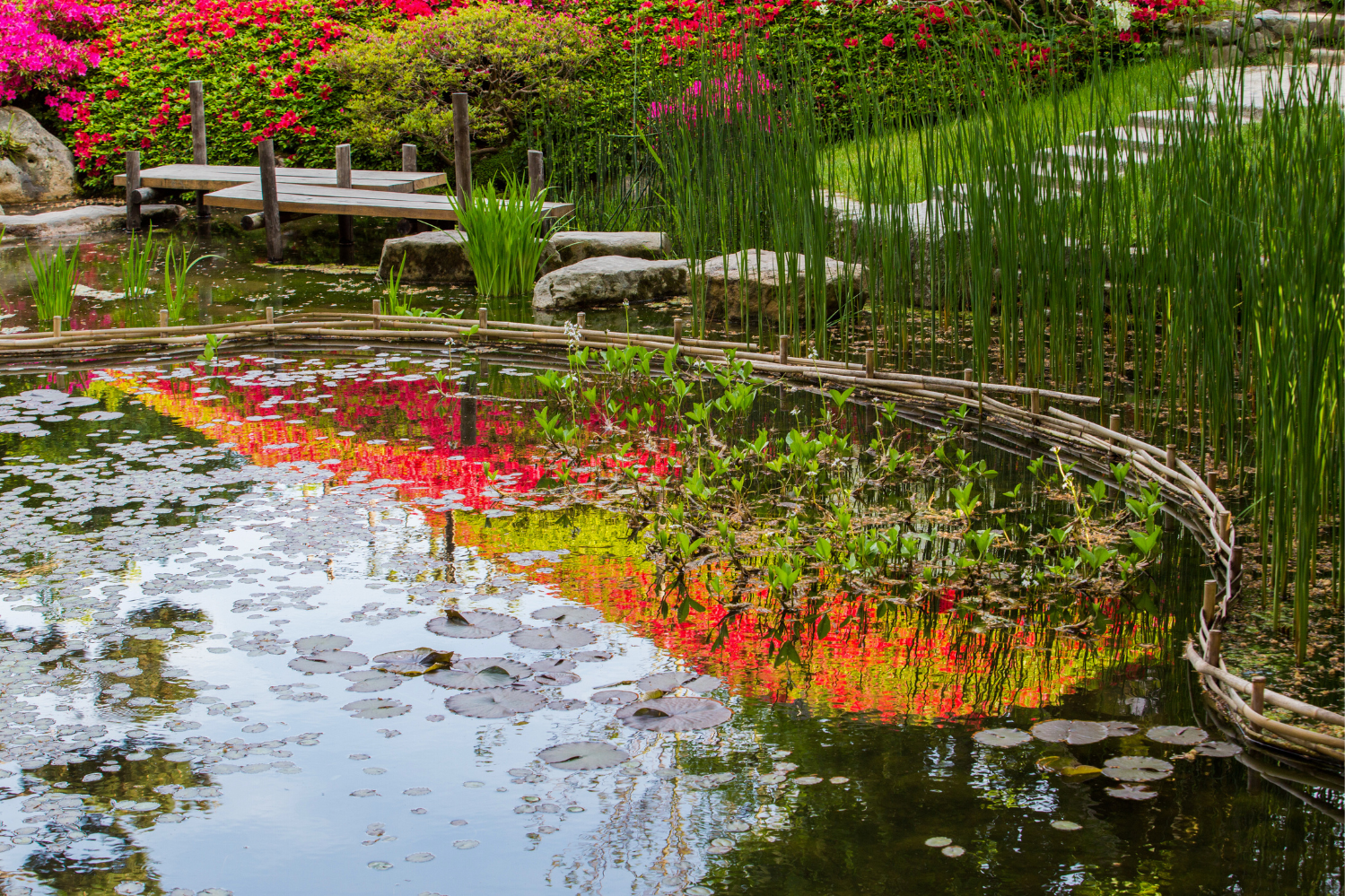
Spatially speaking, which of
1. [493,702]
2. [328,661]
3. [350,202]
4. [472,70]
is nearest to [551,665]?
[493,702]

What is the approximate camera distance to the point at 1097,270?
401cm

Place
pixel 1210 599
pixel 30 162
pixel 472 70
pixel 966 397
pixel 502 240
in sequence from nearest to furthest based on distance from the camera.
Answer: pixel 1210 599
pixel 966 397
pixel 502 240
pixel 472 70
pixel 30 162

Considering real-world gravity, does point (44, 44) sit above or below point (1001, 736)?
above

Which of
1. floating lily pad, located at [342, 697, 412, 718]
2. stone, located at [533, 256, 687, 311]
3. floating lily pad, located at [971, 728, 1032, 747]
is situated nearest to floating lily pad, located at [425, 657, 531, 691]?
floating lily pad, located at [342, 697, 412, 718]

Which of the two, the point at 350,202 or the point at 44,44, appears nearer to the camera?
the point at 350,202

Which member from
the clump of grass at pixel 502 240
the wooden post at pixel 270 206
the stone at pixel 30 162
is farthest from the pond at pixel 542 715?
the stone at pixel 30 162

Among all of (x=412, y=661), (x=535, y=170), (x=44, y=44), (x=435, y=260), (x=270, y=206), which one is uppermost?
(x=44, y=44)

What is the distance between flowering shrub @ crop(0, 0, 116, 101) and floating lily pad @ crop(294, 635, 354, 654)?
10130 mm

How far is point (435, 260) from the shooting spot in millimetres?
7723

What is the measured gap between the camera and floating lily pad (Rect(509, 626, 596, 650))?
2.65 m

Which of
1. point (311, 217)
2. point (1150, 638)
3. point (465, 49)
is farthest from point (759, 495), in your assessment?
point (311, 217)

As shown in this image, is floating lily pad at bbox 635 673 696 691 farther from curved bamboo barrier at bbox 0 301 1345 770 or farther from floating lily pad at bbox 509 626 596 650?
curved bamboo barrier at bbox 0 301 1345 770

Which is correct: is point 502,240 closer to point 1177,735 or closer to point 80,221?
point 80,221

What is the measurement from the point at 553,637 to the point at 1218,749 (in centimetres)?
131
